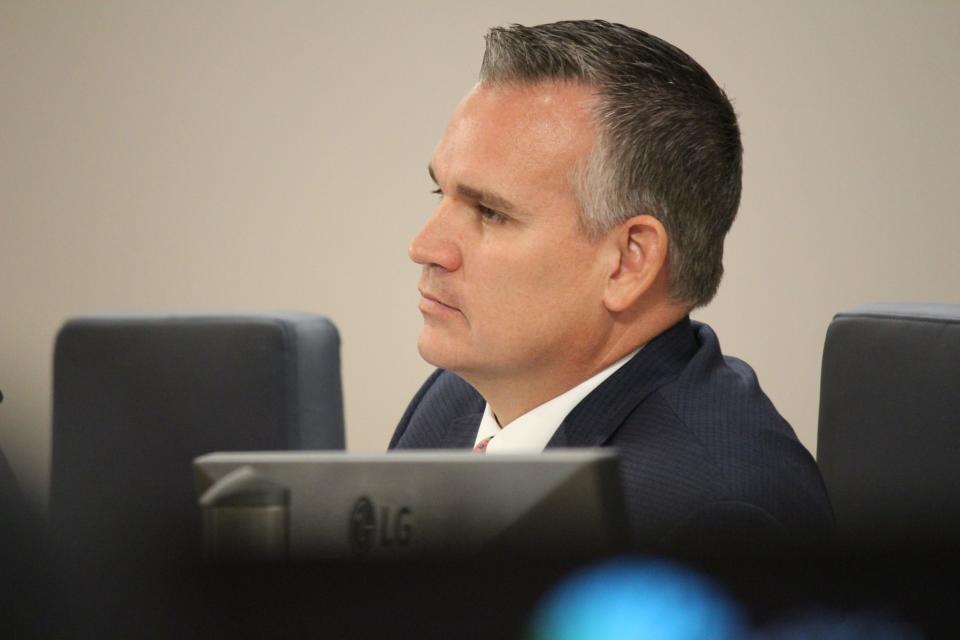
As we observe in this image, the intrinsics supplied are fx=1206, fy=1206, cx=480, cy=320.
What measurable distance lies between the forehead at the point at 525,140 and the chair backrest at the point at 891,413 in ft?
1.36

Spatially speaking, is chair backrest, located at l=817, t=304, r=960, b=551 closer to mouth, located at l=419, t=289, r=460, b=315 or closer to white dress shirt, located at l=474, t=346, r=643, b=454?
white dress shirt, located at l=474, t=346, r=643, b=454

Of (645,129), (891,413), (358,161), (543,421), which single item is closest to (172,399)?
(543,421)

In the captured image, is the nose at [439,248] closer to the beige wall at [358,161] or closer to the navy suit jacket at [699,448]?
the navy suit jacket at [699,448]

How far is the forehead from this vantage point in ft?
4.13

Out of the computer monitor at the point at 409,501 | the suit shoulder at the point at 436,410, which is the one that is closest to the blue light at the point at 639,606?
the computer monitor at the point at 409,501

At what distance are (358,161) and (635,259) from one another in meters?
1.93

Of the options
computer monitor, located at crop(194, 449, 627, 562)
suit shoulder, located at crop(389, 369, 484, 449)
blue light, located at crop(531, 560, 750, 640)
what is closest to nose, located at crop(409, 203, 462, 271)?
suit shoulder, located at crop(389, 369, 484, 449)

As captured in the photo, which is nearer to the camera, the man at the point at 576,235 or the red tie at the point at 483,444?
the man at the point at 576,235

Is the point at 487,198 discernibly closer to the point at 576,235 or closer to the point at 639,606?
the point at 576,235

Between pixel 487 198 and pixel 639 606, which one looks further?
pixel 487 198

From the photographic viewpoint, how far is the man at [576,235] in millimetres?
1262

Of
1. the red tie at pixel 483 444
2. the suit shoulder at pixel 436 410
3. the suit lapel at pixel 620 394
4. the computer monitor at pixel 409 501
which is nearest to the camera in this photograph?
the computer monitor at pixel 409 501

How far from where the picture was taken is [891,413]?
4.48 feet

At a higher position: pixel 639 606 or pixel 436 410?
pixel 639 606
